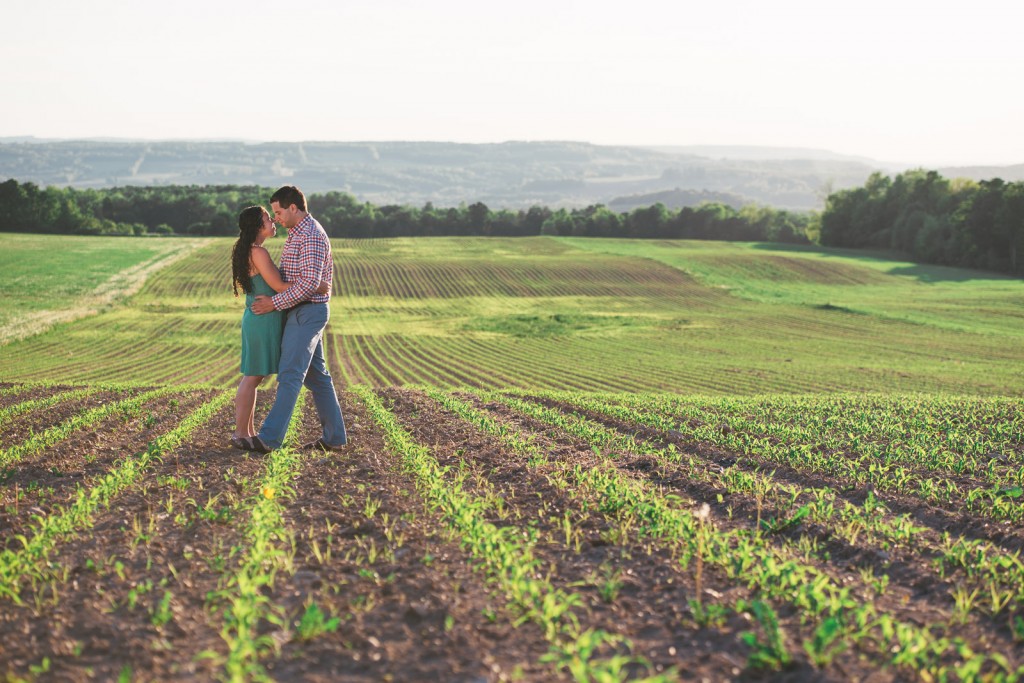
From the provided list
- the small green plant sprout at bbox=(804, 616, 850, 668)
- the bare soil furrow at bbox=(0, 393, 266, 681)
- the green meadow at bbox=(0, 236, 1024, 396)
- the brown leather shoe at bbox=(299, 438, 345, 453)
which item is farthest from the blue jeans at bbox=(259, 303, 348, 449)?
the green meadow at bbox=(0, 236, 1024, 396)

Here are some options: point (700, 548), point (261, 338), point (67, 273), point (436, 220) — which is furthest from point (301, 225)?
point (436, 220)

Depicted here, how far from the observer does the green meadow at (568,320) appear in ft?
101

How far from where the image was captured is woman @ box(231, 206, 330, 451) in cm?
892

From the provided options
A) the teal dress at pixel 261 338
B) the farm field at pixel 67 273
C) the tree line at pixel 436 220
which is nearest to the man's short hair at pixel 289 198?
the teal dress at pixel 261 338

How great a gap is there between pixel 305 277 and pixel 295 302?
28 centimetres

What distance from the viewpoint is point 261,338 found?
910cm

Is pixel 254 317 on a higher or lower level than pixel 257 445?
higher

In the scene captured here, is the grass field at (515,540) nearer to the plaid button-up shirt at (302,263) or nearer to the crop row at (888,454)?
the crop row at (888,454)

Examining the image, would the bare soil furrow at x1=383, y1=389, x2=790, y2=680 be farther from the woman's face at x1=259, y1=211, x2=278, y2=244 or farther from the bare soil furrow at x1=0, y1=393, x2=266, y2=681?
the woman's face at x1=259, y1=211, x2=278, y2=244

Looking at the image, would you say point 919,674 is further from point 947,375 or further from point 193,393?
point 947,375

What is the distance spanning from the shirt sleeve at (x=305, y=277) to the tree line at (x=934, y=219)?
86734mm

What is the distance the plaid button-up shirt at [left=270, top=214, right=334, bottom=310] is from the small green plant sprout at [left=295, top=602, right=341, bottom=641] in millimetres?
4981

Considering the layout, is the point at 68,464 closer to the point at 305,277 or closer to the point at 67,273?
the point at 305,277

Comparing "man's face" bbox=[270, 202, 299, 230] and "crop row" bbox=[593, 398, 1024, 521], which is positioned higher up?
"man's face" bbox=[270, 202, 299, 230]
